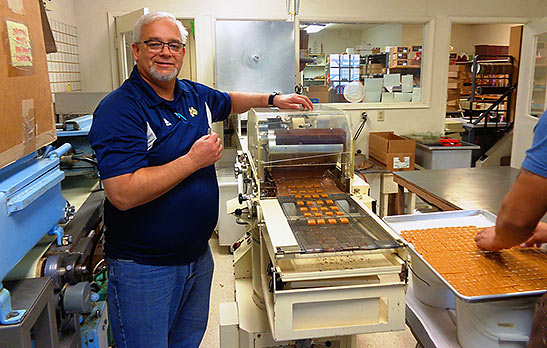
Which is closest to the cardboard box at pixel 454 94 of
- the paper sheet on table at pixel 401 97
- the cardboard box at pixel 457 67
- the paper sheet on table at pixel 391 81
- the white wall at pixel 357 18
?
the cardboard box at pixel 457 67

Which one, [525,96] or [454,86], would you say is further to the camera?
[454,86]

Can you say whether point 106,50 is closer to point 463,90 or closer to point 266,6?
point 266,6

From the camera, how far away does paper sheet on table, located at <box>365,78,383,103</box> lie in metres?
4.43

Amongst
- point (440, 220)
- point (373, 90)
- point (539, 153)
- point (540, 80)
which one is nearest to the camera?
point (539, 153)

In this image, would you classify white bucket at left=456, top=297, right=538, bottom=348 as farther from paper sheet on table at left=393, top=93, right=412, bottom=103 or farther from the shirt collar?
paper sheet on table at left=393, top=93, right=412, bottom=103

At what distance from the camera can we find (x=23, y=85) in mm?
1064

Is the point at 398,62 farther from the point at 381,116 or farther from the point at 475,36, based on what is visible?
the point at 475,36

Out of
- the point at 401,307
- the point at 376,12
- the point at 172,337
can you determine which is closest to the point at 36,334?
the point at 172,337

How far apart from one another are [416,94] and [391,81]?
32cm

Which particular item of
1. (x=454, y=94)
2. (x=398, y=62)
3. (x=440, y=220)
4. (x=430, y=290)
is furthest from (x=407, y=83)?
(x=430, y=290)

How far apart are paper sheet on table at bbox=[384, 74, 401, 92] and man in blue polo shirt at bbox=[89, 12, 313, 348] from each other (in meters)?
3.36

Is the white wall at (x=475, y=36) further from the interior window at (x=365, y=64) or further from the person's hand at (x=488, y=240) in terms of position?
the person's hand at (x=488, y=240)

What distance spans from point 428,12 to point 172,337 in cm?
380

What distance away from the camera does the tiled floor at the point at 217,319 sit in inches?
93.8
